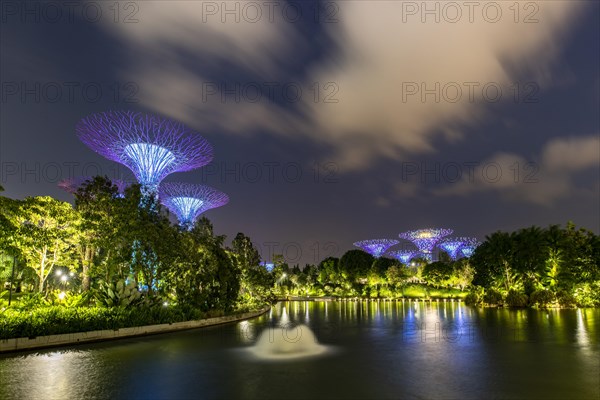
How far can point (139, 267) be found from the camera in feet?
79.4

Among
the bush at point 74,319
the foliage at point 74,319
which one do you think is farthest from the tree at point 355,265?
the foliage at point 74,319

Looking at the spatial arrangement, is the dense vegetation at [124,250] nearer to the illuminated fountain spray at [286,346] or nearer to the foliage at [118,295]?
the foliage at [118,295]

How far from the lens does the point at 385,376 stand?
10.8 meters

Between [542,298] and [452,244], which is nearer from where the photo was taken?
[542,298]

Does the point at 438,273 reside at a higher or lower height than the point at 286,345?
higher

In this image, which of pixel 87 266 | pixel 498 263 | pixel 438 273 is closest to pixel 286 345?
pixel 87 266

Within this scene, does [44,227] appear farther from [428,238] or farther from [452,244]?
[452,244]

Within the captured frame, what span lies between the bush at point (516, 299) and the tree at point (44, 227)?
3733 centimetres

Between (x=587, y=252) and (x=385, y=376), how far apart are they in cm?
4090

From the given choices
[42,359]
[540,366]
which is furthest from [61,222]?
[540,366]

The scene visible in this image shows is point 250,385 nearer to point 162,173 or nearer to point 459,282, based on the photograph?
point 162,173

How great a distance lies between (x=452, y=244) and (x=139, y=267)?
80184 mm

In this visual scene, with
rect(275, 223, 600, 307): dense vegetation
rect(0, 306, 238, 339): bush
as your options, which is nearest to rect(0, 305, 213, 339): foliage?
rect(0, 306, 238, 339): bush

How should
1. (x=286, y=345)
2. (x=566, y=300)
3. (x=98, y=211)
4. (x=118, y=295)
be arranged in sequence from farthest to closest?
1. (x=566, y=300)
2. (x=98, y=211)
3. (x=118, y=295)
4. (x=286, y=345)
